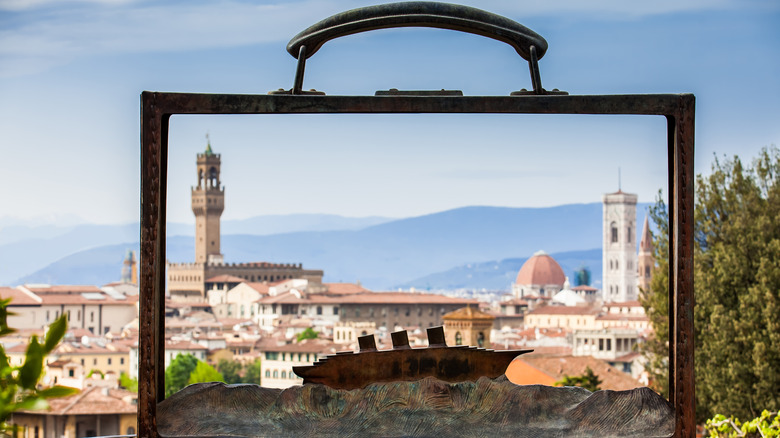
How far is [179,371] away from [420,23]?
31.5 metres

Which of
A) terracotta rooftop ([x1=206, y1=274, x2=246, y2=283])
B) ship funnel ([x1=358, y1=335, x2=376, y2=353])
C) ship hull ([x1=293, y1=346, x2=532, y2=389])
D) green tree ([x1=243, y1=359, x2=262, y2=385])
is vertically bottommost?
green tree ([x1=243, y1=359, x2=262, y2=385])

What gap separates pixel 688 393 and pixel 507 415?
250 millimetres

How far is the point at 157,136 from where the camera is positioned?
48.2 inches

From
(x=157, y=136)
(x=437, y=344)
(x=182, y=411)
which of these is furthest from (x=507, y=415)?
(x=157, y=136)

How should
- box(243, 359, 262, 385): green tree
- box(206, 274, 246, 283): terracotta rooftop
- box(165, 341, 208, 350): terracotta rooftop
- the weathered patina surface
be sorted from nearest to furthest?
the weathered patina surface, box(165, 341, 208, 350): terracotta rooftop, box(243, 359, 262, 385): green tree, box(206, 274, 246, 283): terracotta rooftop

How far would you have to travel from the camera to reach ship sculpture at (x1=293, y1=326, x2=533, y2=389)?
1.24m

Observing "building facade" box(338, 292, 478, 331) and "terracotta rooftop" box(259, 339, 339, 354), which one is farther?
"building facade" box(338, 292, 478, 331)

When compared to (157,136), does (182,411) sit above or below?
below

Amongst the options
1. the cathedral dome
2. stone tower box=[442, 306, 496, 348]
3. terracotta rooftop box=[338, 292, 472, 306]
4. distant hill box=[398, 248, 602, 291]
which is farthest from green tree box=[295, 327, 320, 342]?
distant hill box=[398, 248, 602, 291]

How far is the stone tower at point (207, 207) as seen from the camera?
57.1 metres

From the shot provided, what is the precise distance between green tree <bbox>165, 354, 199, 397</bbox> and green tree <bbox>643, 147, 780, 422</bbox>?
2222 centimetres

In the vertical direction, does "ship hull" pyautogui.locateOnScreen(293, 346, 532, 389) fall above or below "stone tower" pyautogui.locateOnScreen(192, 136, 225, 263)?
below

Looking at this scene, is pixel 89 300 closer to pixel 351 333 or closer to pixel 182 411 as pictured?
pixel 351 333

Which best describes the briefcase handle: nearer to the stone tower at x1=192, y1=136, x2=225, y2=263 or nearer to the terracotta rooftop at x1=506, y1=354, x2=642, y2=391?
the terracotta rooftop at x1=506, y1=354, x2=642, y2=391
